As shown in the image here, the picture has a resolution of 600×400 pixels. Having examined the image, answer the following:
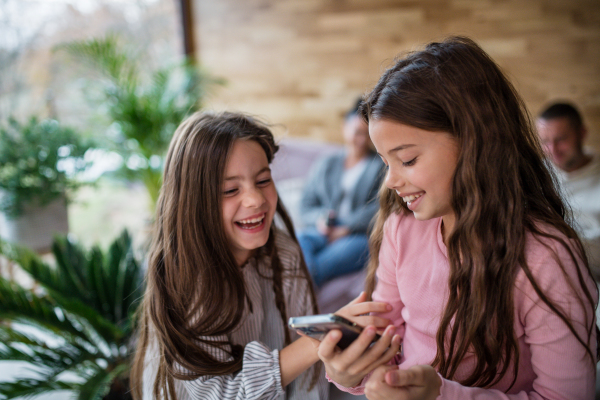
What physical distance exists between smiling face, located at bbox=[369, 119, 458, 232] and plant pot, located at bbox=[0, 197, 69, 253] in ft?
7.50

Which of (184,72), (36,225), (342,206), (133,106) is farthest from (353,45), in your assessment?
(36,225)

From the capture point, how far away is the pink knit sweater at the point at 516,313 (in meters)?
0.95

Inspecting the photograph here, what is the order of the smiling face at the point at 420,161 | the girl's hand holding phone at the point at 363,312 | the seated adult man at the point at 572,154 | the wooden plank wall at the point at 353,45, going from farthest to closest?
the wooden plank wall at the point at 353,45 → the seated adult man at the point at 572,154 → the girl's hand holding phone at the point at 363,312 → the smiling face at the point at 420,161

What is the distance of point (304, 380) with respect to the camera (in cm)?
142

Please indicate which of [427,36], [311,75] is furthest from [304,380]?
[311,75]

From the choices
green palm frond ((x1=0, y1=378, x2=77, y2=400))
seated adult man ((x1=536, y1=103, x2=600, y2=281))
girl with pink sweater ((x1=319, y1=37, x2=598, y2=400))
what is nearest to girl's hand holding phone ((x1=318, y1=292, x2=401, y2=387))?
girl with pink sweater ((x1=319, y1=37, x2=598, y2=400))

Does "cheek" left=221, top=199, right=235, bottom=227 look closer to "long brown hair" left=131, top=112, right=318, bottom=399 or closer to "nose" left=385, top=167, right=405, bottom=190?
"long brown hair" left=131, top=112, right=318, bottom=399

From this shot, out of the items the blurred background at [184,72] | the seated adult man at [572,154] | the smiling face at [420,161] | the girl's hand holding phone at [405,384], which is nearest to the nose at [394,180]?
the smiling face at [420,161]

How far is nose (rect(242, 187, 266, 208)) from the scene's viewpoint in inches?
49.2

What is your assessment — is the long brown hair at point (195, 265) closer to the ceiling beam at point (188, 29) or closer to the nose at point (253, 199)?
the nose at point (253, 199)

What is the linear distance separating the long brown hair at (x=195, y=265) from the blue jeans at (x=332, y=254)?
3.84 ft

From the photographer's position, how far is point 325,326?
2.93ft

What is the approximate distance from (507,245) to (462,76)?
36cm

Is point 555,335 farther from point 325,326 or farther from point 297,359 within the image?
point 297,359
